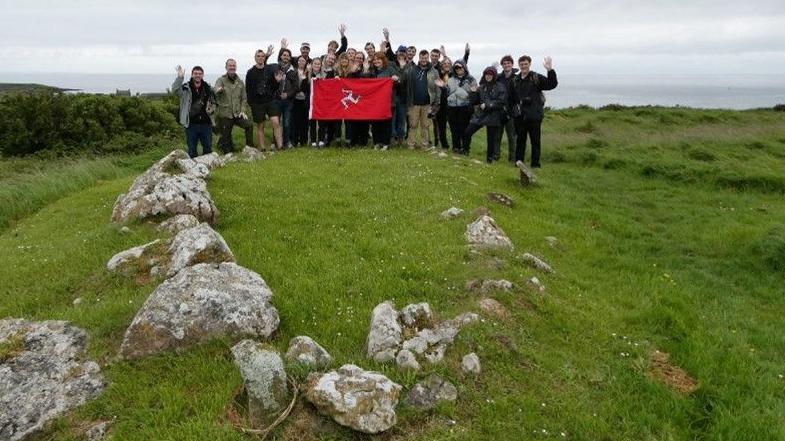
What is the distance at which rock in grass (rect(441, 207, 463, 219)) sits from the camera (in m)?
13.8

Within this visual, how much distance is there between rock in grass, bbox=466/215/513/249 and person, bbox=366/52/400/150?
10935 millimetres

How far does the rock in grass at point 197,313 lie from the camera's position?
25.7 ft

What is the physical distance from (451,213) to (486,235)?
5.49 feet

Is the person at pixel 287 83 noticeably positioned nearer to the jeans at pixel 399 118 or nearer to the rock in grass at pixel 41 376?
the jeans at pixel 399 118

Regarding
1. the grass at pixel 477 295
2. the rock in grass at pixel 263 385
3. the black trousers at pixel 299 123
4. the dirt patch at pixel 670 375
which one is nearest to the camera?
the rock in grass at pixel 263 385

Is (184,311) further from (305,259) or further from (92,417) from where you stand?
(305,259)

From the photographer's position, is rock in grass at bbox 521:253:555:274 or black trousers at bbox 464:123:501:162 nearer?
rock in grass at bbox 521:253:555:274

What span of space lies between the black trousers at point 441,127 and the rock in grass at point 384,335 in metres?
16.3

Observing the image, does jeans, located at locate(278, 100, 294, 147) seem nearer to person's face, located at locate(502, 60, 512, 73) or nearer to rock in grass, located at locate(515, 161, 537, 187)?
person's face, located at locate(502, 60, 512, 73)

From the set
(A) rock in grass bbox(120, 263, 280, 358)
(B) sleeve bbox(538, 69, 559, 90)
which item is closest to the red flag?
(B) sleeve bbox(538, 69, 559, 90)

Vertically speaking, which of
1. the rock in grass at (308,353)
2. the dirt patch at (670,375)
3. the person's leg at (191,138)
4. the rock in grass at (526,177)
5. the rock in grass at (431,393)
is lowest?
the dirt patch at (670,375)

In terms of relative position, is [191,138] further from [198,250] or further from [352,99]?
[198,250]

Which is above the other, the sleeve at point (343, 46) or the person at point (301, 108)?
the sleeve at point (343, 46)

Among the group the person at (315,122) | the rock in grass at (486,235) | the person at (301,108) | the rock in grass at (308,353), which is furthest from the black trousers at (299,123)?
the rock in grass at (308,353)
